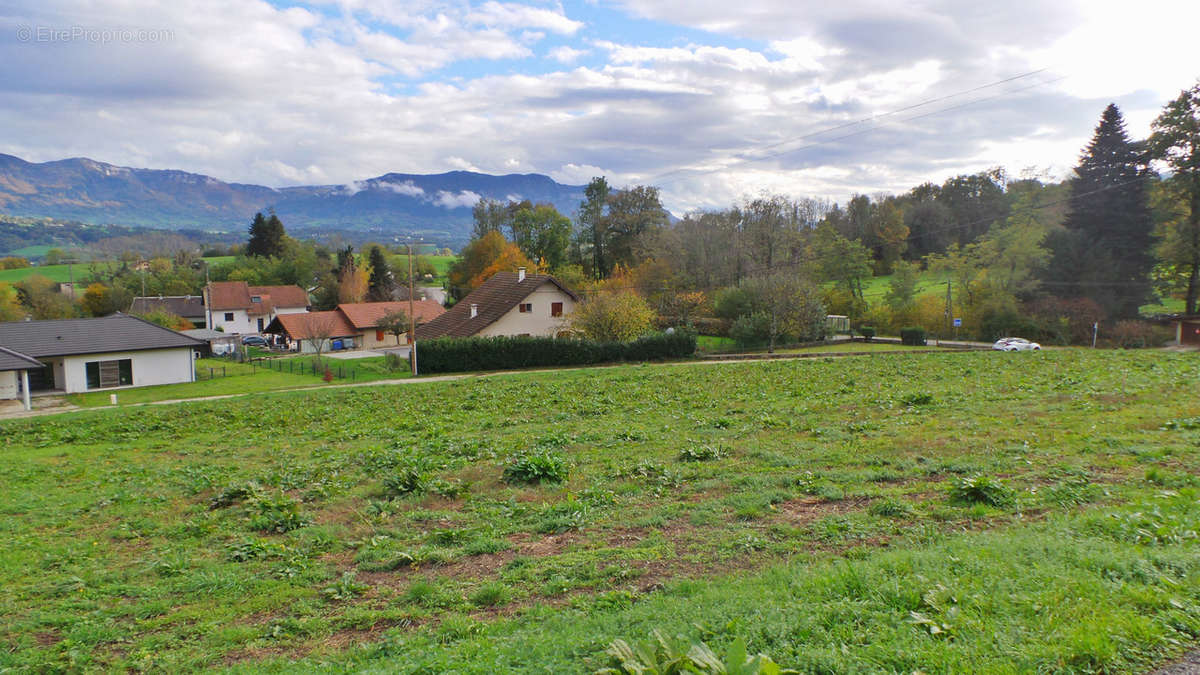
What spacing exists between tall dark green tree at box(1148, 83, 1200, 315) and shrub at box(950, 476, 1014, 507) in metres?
54.8

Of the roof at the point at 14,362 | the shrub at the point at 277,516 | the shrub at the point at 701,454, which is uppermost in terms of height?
the roof at the point at 14,362

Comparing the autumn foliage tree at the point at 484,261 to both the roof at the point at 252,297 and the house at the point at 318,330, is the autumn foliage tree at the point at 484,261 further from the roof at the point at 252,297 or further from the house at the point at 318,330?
the roof at the point at 252,297

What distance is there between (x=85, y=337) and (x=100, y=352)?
1.66m

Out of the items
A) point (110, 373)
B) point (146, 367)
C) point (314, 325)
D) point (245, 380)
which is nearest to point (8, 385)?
point (110, 373)

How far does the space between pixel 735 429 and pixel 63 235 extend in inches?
9761

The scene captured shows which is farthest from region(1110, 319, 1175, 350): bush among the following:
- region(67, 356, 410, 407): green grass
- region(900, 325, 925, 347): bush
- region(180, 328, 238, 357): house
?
region(180, 328, 238, 357): house

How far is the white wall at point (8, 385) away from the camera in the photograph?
106 ft

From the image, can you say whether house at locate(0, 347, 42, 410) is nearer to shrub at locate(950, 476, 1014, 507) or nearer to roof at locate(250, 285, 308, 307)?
shrub at locate(950, 476, 1014, 507)

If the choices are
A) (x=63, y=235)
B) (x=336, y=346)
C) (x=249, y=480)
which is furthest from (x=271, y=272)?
(x=63, y=235)

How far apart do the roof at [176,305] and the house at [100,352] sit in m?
44.5

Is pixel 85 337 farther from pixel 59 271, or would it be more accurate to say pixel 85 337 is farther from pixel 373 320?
pixel 59 271

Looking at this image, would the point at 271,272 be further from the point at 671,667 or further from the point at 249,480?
the point at 671,667

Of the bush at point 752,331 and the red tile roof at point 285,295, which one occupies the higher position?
the red tile roof at point 285,295

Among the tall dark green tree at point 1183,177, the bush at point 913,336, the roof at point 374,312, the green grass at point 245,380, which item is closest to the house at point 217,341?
the roof at point 374,312
